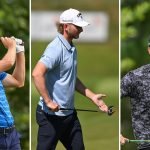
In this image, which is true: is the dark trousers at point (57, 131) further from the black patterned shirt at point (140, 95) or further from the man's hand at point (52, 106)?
the black patterned shirt at point (140, 95)

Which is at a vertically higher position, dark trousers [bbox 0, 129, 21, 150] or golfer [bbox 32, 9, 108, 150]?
golfer [bbox 32, 9, 108, 150]

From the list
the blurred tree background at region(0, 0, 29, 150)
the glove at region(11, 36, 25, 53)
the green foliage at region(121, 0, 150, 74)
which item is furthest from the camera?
the blurred tree background at region(0, 0, 29, 150)

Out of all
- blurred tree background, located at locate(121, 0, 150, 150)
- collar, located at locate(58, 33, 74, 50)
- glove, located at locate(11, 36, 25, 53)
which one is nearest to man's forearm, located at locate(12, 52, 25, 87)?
glove, located at locate(11, 36, 25, 53)

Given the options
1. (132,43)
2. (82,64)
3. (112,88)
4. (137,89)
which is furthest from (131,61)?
(82,64)

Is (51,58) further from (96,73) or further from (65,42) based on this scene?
(96,73)

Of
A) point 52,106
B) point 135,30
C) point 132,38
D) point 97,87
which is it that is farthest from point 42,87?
point 97,87

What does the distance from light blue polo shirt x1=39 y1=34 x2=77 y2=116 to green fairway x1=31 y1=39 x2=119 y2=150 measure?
117cm

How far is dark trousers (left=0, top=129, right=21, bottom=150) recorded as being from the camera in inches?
236

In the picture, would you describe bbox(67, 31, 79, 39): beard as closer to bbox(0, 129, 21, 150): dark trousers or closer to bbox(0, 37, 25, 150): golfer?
bbox(0, 37, 25, 150): golfer

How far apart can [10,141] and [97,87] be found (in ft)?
20.1

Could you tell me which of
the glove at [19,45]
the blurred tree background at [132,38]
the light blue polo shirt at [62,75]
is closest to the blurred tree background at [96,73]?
the blurred tree background at [132,38]

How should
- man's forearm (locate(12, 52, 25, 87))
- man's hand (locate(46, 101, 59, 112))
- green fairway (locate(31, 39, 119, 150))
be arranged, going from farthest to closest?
green fairway (locate(31, 39, 119, 150))
man's forearm (locate(12, 52, 25, 87))
man's hand (locate(46, 101, 59, 112))

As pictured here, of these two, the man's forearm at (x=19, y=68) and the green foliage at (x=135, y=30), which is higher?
the green foliage at (x=135, y=30)

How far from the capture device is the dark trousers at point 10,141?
5992mm
